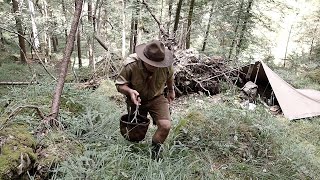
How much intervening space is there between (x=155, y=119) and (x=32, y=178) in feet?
4.52

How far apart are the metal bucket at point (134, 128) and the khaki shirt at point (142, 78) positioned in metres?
0.28

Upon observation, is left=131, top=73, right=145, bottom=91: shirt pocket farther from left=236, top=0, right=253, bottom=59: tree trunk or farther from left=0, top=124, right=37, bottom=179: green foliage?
left=236, top=0, right=253, bottom=59: tree trunk

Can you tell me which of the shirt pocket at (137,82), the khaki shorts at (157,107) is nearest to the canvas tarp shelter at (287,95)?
the khaki shorts at (157,107)

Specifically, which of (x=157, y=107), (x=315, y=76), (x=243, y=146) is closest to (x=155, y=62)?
(x=157, y=107)

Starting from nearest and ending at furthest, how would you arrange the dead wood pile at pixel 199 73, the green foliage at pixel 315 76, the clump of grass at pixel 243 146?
the clump of grass at pixel 243 146, the dead wood pile at pixel 199 73, the green foliage at pixel 315 76

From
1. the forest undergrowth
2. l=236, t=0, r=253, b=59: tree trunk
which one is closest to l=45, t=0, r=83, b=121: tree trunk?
the forest undergrowth

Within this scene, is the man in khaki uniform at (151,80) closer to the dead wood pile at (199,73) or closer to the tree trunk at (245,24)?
the dead wood pile at (199,73)

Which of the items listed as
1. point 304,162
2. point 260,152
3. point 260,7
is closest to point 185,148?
point 260,152

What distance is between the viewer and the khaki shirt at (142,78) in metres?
3.01

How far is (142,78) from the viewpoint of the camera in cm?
307

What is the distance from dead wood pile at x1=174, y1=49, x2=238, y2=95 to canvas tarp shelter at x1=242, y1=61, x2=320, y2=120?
2.03ft

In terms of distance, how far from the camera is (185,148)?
336cm

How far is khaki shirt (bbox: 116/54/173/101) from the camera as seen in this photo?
9.89ft

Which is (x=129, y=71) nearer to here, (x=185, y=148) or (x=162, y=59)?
(x=162, y=59)
